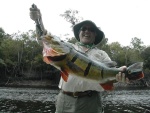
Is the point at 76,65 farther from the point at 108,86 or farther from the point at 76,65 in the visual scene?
the point at 108,86

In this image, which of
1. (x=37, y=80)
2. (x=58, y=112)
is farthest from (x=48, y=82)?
(x=58, y=112)

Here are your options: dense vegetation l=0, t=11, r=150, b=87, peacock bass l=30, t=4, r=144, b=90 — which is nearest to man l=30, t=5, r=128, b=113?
peacock bass l=30, t=4, r=144, b=90

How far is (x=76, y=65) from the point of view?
400cm

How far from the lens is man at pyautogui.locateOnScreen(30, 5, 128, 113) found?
479 centimetres

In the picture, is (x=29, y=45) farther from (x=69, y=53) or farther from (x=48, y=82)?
(x=69, y=53)

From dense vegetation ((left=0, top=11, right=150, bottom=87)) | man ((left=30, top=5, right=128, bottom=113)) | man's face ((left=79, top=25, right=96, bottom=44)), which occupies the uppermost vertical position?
dense vegetation ((left=0, top=11, right=150, bottom=87))

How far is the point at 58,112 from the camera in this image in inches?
204

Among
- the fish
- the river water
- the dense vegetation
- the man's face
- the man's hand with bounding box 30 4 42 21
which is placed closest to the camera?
the fish

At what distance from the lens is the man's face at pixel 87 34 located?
17.1ft

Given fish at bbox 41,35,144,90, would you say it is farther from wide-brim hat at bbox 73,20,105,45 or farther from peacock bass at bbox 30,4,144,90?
wide-brim hat at bbox 73,20,105,45

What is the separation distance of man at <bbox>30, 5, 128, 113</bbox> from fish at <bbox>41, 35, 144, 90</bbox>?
531 mm

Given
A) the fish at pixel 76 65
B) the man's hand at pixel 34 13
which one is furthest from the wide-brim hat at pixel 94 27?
the fish at pixel 76 65

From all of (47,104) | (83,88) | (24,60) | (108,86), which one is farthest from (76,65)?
(24,60)

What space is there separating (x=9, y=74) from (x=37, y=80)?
873 centimetres
